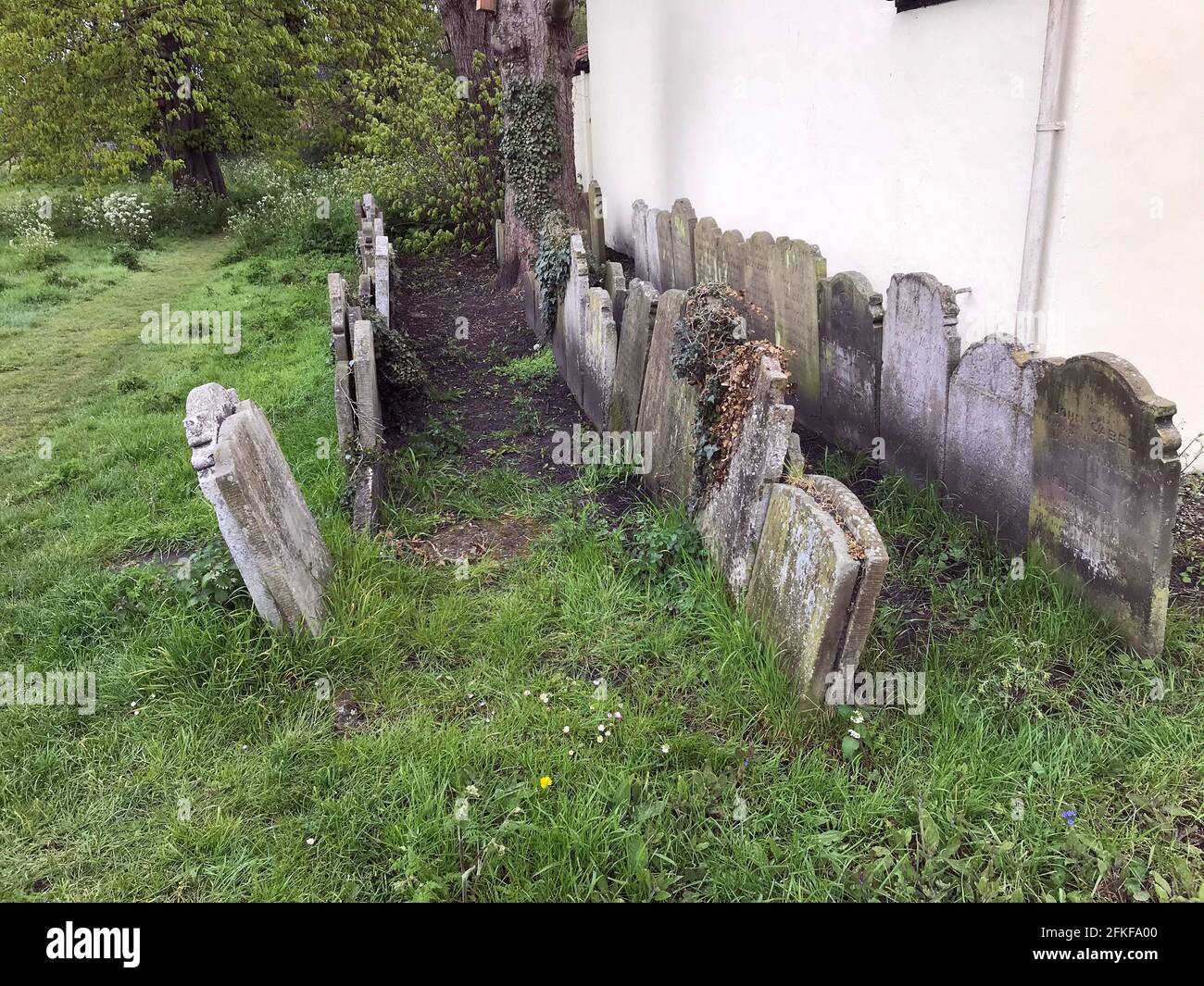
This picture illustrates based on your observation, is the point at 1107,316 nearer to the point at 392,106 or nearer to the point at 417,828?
the point at 417,828

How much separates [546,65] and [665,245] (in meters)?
2.68

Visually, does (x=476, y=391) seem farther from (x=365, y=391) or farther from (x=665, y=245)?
(x=665, y=245)

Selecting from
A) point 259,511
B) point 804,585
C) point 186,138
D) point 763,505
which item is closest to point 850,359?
point 763,505

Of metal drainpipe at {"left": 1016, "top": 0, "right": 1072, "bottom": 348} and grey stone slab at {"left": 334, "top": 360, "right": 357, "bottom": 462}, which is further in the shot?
grey stone slab at {"left": 334, "top": 360, "right": 357, "bottom": 462}

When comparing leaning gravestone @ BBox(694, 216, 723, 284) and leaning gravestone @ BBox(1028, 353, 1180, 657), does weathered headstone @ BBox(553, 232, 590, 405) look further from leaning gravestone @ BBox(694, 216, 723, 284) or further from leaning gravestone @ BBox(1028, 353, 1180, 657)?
leaning gravestone @ BBox(1028, 353, 1180, 657)

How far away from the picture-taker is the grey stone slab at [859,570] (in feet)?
9.11

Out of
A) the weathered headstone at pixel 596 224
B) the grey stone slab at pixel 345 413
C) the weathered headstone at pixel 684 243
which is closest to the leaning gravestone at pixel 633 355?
the grey stone slab at pixel 345 413

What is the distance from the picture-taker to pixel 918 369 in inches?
172

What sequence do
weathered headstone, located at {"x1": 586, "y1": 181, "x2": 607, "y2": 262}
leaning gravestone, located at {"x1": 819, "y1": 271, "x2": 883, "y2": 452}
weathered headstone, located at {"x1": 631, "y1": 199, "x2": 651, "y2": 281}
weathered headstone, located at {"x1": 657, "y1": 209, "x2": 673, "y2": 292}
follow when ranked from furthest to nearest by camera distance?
weathered headstone, located at {"x1": 586, "y1": 181, "x2": 607, "y2": 262} → weathered headstone, located at {"x1": 631, "y1": 199, "x2": 651, "y2": 281} → weathered headstone, located at {"x1": 657, "y1": 209, "x2": 673, "y2": 292} → leaning gravestone, located at {"x1": 819, "y1": 271, "x2": 883, "y2": 452}

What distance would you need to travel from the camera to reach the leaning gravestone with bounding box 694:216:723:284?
269 inches

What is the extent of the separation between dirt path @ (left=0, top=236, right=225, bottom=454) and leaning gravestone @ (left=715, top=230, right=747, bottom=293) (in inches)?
206

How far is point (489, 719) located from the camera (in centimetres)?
309

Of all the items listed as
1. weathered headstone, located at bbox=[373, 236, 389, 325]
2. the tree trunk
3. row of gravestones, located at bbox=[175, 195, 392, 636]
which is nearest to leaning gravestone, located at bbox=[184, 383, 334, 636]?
row of gravestones, located at bbox=[175, 195, 392, 636]
